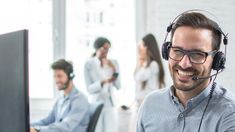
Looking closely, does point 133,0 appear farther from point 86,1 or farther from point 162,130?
point 162,130

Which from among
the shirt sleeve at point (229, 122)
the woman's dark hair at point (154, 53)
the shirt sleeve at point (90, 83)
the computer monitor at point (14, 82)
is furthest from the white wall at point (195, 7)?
the computer monitor at point (14, 82)

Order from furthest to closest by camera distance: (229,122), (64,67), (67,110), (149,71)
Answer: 1. (149,71)
2. (64,67)
3. (67,110)
4. (229,122)

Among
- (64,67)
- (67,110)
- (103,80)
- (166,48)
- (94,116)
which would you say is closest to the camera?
(166,48)

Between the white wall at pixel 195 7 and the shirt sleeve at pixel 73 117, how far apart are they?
0.72 metres

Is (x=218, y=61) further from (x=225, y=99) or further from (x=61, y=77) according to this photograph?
(x=61, y=77)

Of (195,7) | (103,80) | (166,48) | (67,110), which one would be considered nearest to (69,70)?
(67,110)

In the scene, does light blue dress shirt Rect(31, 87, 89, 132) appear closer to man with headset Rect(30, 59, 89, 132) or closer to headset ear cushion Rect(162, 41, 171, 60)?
man with headset Rect(30, 59, 89, 132)

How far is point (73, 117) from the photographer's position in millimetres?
2320

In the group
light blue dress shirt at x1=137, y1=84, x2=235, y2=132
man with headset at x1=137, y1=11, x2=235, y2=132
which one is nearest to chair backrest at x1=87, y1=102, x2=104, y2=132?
light blue dress shirt at x1=137, y1=84, x2=235, y2=132

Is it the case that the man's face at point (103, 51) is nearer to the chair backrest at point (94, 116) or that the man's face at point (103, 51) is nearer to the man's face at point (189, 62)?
the chair backrest at point (94, 116)

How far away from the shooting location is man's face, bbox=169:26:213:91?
1.06m

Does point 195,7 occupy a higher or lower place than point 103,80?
higher

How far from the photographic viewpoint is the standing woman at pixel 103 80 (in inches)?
125

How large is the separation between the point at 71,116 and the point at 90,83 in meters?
0.95
